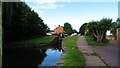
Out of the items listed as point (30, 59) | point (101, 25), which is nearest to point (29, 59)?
point (30, 59)

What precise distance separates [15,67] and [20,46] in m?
11.9

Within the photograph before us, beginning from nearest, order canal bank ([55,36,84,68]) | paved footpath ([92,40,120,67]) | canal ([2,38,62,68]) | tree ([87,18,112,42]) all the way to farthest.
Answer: canal bank ([55,36,84,68])
paved footpath ([92,40,120,67])
canal ([2,38,62,68])
tree ([87,18,112,42])

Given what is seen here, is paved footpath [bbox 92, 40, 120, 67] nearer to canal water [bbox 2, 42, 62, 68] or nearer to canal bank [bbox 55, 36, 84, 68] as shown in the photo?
canal bank [bbox 55, 36, 84, 68]

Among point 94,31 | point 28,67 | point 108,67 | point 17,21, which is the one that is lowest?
point 28,67

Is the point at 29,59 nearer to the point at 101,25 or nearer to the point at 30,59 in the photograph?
the point at 30,59

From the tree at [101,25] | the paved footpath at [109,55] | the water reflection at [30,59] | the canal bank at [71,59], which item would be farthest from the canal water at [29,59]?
the tree at [101,25]

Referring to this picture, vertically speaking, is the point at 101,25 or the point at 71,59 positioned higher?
the point at 101,25

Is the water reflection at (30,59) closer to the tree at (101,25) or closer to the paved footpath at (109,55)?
the paved footpath at (109,55)

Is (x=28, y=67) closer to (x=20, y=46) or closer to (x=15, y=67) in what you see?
(x=15, y=67)

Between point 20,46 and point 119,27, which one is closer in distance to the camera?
point 20,46

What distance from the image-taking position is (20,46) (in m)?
19.4

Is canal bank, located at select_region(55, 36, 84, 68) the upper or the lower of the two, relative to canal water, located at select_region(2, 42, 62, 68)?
upper

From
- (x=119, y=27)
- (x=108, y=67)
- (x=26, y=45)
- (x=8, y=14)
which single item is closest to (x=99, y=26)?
(x=119, y=27)

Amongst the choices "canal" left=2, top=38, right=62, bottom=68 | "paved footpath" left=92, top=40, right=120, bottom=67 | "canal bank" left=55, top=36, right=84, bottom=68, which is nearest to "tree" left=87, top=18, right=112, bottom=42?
"paved footpath" left=92, top=40, right=120, bottom=67
